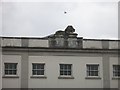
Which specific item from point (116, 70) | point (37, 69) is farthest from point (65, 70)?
point (116, 70)

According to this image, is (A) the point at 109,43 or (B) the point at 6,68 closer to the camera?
(B) the point at 6,68

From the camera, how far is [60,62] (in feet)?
88.2

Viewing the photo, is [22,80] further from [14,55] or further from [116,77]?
[116,77]

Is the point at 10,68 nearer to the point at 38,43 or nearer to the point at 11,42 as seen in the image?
the point at 11,42

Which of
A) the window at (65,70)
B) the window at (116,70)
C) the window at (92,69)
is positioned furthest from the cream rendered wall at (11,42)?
the window at (116,70)

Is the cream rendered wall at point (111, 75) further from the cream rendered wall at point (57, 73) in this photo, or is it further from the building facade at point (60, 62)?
the cream rendered wall at point (57, 73)

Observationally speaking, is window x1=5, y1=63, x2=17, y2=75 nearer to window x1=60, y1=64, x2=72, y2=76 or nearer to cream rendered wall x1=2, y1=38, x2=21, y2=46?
cream rendered wall x1=2, y1=38, x2=21, y2=46

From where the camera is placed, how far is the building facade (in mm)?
26281

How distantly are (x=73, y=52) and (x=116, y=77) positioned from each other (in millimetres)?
3979

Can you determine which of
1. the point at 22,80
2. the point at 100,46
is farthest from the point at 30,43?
the point at 100,46

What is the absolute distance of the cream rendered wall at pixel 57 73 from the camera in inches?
1044

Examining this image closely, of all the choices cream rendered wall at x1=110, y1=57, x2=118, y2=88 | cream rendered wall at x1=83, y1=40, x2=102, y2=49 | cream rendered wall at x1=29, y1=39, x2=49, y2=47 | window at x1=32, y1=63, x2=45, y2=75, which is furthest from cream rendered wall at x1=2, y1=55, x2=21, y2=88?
cream rendered wall at x1=110, y1=57, x2=118, y2=88

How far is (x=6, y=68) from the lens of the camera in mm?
26375

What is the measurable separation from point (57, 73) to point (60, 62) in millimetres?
859
